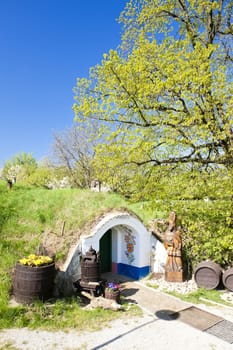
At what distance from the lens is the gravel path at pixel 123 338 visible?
17.2 feet

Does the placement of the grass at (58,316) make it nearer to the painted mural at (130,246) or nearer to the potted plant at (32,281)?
the potted plant at (32,281)

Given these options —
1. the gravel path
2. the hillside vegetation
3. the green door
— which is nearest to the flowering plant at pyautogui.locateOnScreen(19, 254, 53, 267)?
the hillside vegetation

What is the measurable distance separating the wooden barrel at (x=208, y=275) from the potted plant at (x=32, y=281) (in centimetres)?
499

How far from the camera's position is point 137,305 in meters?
7.50

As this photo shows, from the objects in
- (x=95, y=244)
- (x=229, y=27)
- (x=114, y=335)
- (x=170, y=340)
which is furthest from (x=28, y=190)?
(x=229, y=27)

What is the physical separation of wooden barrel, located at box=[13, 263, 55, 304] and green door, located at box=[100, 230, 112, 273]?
12.9 ft

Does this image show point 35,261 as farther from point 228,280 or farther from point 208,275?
point 228,280

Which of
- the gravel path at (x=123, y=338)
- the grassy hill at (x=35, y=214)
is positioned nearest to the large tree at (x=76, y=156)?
the grassy hill at (x=35, y=214)

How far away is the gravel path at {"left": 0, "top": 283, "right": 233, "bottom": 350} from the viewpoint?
17.2ft

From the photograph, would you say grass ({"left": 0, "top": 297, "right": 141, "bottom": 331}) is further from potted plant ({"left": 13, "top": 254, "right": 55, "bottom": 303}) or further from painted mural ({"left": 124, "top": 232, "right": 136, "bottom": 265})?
painted mural ({"left": 124, "top": 232, "right": 136, "bottom": 265})

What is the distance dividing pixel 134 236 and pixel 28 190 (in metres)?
5.30

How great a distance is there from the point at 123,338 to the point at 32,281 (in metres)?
2.72

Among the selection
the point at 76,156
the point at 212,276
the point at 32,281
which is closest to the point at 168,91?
the point at 212,276

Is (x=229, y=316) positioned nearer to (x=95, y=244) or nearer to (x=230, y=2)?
(x=95, y=244)
